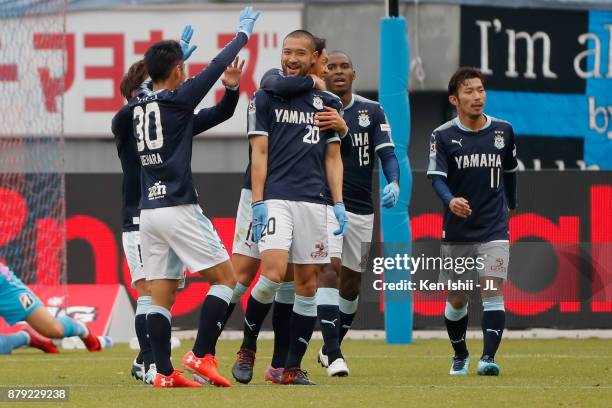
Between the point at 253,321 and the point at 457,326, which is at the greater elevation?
the point at 253,321

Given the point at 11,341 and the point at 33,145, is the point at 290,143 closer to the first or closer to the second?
the point at 11,341

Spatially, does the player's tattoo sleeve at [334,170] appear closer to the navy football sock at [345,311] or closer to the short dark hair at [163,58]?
the short dark hair at [163,58]

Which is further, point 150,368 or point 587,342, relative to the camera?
point 587,342

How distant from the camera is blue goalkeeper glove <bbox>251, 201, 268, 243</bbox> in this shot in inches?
333

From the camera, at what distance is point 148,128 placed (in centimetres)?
823

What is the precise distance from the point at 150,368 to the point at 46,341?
4.37m


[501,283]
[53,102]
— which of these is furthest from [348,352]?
[53,102]

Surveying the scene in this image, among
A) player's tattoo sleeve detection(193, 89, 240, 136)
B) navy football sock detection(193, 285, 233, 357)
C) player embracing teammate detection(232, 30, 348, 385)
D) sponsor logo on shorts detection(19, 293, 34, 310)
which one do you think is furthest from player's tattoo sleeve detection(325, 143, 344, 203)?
sponsor logo on shorts detection(19, 293, 34, 310)

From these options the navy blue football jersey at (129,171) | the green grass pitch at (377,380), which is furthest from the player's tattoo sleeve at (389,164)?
the navy blue football jersey at (129,171)

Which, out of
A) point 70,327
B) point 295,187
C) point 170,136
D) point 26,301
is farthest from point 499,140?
point 70,327

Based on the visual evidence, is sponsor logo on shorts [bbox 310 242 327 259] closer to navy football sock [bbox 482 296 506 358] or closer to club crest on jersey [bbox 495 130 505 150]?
navy football sock [bbox 482 296 506 358]

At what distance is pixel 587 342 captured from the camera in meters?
14.3

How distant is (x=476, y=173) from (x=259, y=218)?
2235 millimetres

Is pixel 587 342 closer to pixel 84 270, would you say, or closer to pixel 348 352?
pixel 348 352
